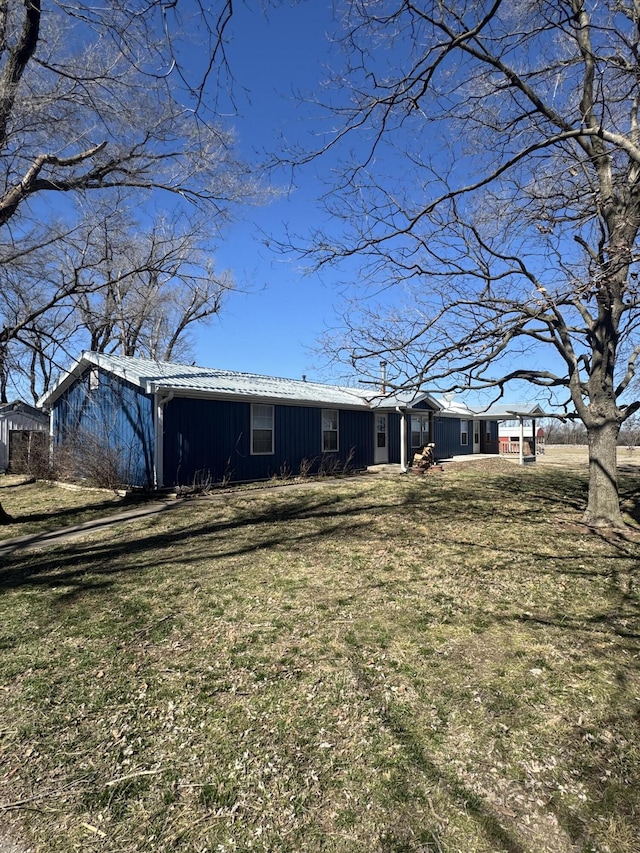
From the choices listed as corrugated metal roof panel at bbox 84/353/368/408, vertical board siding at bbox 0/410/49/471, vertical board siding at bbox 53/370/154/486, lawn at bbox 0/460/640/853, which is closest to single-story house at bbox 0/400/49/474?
vertical board siding at bbox 0/410/49/471

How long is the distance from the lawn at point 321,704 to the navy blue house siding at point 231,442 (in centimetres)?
584

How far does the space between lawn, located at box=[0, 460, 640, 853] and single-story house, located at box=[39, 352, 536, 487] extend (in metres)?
5.33

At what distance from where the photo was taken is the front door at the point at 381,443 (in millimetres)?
19327

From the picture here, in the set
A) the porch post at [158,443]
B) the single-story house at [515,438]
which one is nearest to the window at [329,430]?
the porch post at [158,443]

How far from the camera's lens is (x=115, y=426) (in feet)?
41.1

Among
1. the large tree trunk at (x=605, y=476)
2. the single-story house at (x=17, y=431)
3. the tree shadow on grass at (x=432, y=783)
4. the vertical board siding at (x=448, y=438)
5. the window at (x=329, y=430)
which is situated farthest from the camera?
Result: the vertical board siding at (x=448, y=438)

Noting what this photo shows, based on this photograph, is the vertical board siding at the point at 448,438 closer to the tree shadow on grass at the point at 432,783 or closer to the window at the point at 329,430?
the window at the point at 329,430

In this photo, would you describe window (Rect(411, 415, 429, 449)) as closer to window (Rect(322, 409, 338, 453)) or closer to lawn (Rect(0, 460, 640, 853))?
window (Rect(322, 409, 338, 453))

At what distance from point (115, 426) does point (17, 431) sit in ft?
27.6

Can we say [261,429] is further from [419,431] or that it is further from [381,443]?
[419,431]

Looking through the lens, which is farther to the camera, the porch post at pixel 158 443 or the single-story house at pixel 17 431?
the single-story house at pixel 17 431

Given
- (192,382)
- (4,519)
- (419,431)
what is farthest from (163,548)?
(419,431)

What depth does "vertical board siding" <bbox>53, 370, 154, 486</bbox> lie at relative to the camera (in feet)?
38.3

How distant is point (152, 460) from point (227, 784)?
9895 mm
